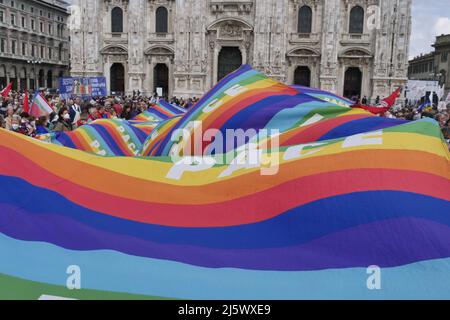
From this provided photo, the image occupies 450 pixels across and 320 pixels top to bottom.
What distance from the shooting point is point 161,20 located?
34781 mm

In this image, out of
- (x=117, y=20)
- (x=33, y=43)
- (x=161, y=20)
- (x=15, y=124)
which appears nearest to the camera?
(x=15, y=124)

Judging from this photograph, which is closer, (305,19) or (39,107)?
(39,107)

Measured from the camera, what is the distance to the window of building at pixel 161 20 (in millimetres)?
34656

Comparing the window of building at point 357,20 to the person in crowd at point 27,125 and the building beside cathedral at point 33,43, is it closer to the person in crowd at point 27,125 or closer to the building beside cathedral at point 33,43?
the person in crowd at point 27,125

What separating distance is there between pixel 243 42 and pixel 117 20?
404 inches

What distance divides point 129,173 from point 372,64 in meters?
31.9

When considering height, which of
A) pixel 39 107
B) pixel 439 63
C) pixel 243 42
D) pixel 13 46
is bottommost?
pixel 39 107

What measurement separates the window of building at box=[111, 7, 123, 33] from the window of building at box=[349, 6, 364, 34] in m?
17.7

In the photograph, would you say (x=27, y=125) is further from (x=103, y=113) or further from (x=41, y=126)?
(x=103, y=113)

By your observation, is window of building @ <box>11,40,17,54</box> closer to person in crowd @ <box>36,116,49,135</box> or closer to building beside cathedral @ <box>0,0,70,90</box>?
building beside cathedral @ <box>0,0,70,90</box>

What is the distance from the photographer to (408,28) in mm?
31391

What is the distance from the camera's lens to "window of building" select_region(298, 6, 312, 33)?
3325 centimetres

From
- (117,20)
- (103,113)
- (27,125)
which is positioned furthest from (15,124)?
(117,20)
